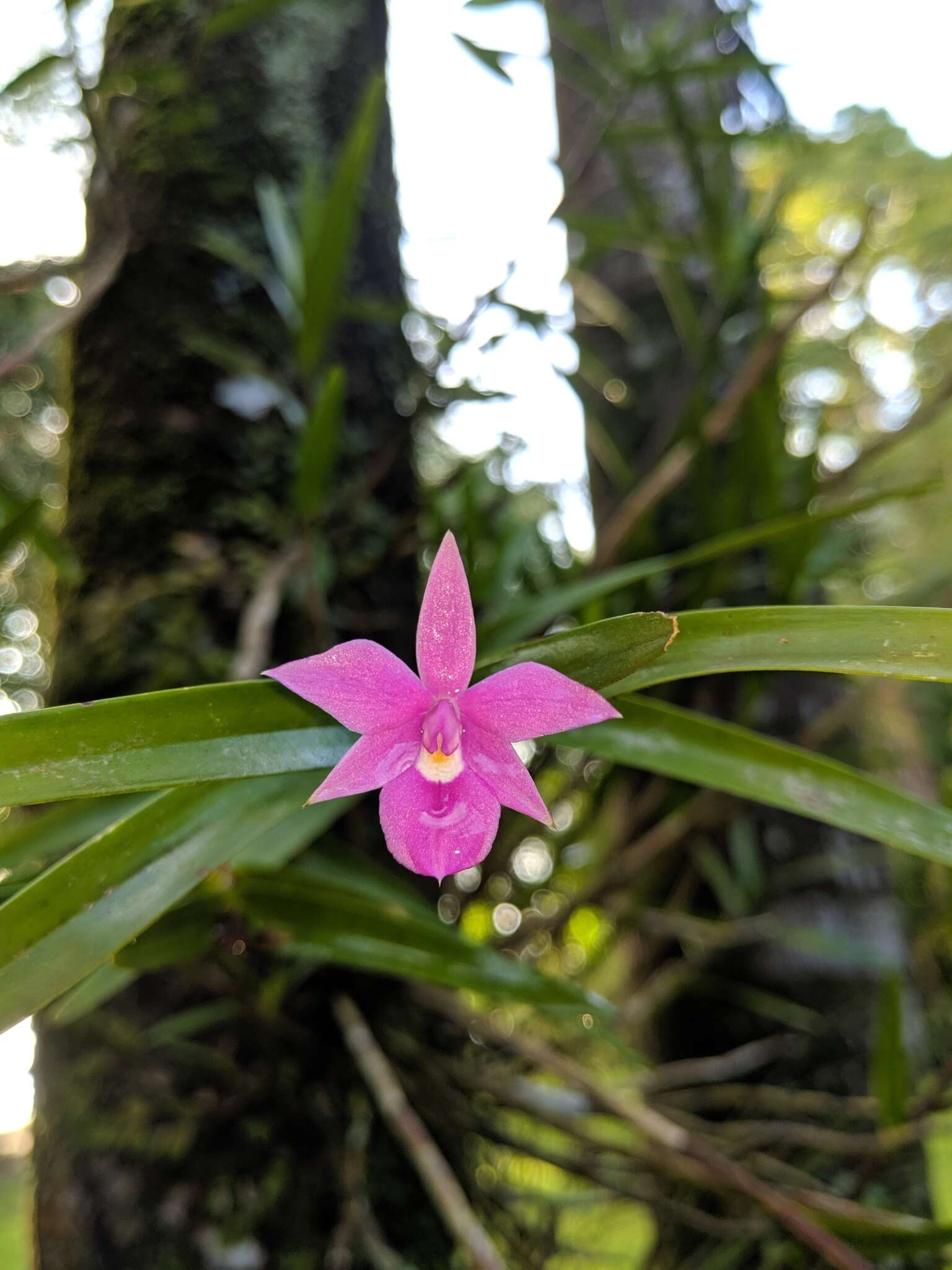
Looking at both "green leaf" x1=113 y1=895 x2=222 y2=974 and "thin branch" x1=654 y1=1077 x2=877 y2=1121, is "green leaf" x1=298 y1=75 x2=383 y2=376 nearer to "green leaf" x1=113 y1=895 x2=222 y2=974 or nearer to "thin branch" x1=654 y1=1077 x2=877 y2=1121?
"green leaf" x1=113 y1=895 x2=222 y2=974

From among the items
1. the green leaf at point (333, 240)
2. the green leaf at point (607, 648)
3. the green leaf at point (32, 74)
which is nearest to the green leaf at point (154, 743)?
the green leaf at point (607, 648)

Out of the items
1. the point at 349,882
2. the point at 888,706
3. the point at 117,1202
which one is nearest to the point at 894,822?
the point at 349,882

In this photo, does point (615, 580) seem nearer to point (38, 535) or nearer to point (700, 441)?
point (700, 441)

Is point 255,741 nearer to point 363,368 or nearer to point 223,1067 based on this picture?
point 223,1067

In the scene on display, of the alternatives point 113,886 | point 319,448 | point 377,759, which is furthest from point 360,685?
point 319,448

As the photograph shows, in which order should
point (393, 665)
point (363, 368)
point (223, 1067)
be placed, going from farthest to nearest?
1. point (363, 368)
2. point (223, 1067)
3. point (393, 665)

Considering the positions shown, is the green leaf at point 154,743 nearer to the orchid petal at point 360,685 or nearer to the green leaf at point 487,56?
the orchid petal at point 360,685

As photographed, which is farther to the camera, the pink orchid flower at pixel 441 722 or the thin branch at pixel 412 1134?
the thin branch at pixel 412 1134
